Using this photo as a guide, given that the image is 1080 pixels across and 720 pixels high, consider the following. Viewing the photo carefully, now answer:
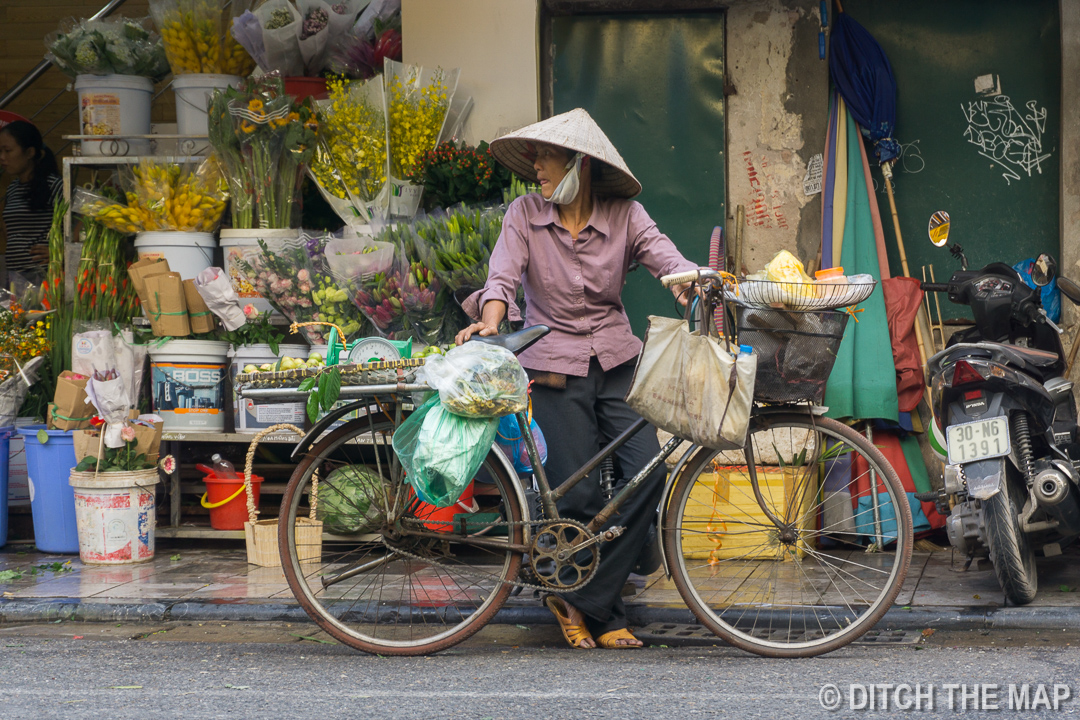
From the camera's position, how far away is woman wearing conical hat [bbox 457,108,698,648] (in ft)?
14.2

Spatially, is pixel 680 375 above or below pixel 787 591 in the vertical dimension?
above

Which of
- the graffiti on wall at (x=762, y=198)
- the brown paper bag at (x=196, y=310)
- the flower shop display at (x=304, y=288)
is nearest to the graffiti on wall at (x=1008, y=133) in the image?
the graffiti on wall at (x=762, y=198)

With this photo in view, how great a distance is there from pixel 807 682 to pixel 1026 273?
3126 mm

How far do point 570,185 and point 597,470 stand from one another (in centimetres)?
116

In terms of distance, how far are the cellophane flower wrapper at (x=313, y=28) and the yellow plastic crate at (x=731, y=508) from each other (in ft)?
12.2

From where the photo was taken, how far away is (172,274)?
636 cm

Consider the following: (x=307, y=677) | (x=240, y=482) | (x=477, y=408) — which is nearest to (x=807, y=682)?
(x=477, y=408)

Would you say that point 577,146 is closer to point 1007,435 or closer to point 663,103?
point 1007,435

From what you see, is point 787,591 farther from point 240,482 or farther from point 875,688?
point 240,482

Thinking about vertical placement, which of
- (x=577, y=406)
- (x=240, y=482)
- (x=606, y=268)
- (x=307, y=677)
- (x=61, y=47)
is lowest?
(x=307, y=677)

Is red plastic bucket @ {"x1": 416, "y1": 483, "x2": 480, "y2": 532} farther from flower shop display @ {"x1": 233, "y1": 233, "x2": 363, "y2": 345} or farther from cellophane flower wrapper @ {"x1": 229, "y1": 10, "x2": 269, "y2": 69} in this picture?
cellophane flower wrapper @ {"x1": 229, "y1": 10, "x2": 269, "y2": 69}

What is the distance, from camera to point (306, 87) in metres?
7.04

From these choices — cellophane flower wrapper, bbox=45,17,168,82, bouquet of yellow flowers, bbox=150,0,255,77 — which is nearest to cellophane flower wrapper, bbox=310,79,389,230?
bouquet of yellow flowers, bbox=150,0,255,77

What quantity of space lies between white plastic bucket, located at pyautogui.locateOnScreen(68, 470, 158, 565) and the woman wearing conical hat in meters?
2.66
